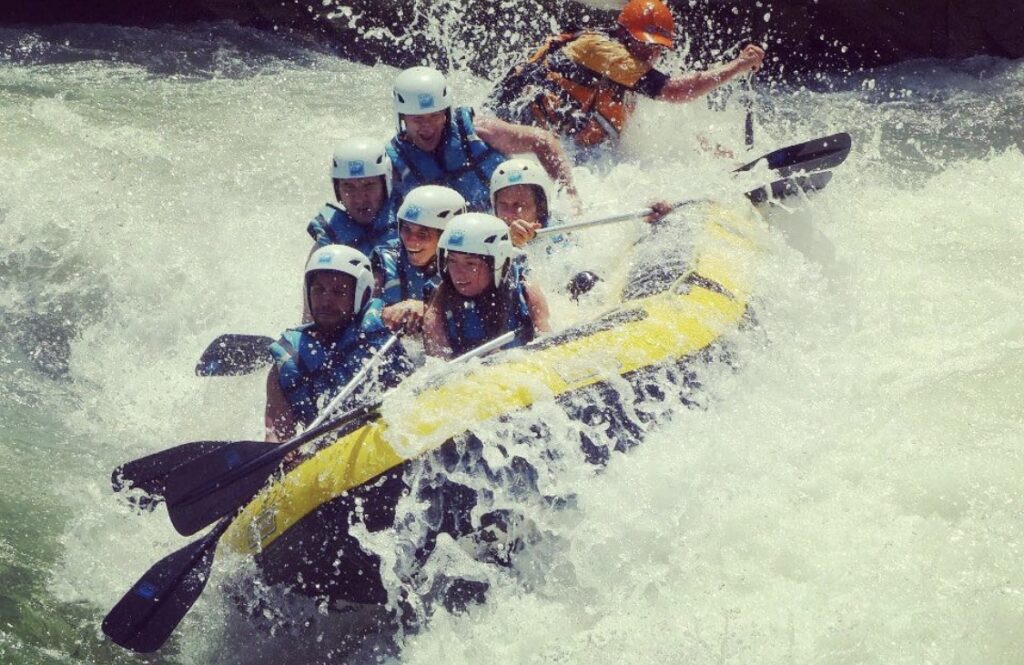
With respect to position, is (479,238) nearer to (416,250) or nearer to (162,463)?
(416,250)

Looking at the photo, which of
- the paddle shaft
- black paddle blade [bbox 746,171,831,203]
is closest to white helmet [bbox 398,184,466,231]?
the paddle shaft

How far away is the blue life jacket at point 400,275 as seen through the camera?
16.0 ft

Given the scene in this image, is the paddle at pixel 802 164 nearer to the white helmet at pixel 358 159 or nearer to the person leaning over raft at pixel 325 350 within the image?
the white helmet at pixel 358 159

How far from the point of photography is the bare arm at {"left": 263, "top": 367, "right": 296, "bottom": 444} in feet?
13.8

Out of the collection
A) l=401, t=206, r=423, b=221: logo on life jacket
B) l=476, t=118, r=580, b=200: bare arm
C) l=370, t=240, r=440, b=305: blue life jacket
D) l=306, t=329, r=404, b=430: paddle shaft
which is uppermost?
l=401, t=206, r=423, b=221: logo on life jacket

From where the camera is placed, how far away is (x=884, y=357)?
5211 millimetres

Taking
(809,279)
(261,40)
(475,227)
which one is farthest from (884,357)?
(261,40)

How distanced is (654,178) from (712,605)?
3.59m

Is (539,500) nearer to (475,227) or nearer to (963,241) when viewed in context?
(475,227)

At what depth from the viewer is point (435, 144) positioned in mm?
5855

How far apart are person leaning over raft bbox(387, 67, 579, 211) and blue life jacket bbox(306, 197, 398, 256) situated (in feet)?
1.51

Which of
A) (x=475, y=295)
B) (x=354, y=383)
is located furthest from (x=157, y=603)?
(x=475, y=295)

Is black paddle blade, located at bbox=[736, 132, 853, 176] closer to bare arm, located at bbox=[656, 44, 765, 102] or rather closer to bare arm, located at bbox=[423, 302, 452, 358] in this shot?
bare arm, located at bbox=[656, 44, 765, 102]

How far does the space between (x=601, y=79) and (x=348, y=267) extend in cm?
314
